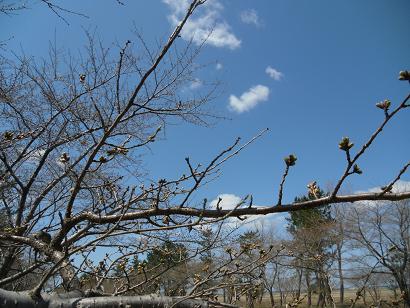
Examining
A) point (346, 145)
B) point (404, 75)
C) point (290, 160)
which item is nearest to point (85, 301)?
point (290, 160)

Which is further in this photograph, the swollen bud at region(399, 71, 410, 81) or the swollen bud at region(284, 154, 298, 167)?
the swollen bud at region(284, 154, 298, 167)

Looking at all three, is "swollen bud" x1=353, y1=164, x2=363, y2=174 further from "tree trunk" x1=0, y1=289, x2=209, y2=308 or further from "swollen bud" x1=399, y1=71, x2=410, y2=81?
"tree trunk" x1=0, y1=289, x2=209, y2=308

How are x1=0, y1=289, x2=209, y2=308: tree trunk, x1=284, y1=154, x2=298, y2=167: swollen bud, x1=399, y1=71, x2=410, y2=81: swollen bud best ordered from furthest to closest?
1. x1=284, y1=154, x2=298, y2=167: swollen bud
2. x1=399, y1=71, x2=410, y2=81: swollen bud
3. x1=0, y1=289, x2=209, y2=308: tree trunk

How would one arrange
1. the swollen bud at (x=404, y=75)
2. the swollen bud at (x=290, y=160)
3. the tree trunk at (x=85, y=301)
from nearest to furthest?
the tree trunk at (x=85, y=301)
the swollen bud at (x=404, y=75)
the swollen bud at (x=290, y=160)

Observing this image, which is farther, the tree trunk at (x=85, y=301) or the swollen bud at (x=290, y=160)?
the swollen bud at (x=290, y=160)

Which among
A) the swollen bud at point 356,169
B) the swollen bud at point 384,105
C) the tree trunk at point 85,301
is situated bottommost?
the tree trunk at point 85,301

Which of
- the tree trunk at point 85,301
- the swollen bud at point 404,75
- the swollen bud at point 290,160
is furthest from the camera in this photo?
the swollen bud at point 290,160

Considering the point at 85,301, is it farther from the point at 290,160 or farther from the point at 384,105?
the point at 384,105

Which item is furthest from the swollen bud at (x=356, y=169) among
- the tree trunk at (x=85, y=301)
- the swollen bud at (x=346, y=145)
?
the tree trunk at (x=85, y=301)

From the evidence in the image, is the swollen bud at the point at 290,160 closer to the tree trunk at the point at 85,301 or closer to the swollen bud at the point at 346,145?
the swollen bud at the point at 346,145

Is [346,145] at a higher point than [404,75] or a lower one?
lower

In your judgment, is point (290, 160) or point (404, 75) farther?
point (290, 160)

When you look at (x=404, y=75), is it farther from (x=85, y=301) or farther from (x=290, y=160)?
(x=85, y=301)

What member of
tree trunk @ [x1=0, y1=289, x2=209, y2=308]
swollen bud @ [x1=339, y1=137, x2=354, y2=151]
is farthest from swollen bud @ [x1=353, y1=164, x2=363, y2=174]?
tree trunk @ [x1=0, y1=289, x2=209, y2=308]
